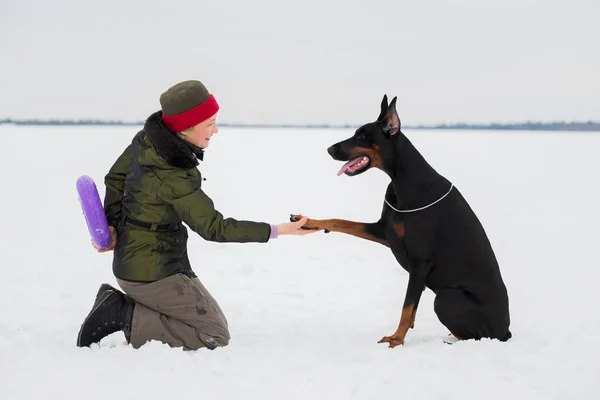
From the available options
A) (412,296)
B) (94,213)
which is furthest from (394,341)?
(94,213)

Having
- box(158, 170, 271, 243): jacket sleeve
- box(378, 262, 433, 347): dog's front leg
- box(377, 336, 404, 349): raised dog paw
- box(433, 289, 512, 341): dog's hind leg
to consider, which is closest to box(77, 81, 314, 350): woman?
box(158, 170, 271, 243): jacket sleeve

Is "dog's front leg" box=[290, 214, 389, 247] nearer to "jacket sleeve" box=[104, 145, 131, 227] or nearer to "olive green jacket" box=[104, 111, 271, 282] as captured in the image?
"olive green jacket" box=[104, 111, 271, 282]

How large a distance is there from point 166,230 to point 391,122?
1.66m

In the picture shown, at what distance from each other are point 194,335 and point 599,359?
2.64 m

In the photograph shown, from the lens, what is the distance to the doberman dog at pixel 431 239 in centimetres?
392

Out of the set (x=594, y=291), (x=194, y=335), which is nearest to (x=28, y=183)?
(x=194, y=335)

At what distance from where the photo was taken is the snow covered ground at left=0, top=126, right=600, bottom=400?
3262 mm

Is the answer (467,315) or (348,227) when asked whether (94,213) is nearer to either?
(348,227)

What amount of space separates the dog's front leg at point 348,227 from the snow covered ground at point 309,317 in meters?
0.77

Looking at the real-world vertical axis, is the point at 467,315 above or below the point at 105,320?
above

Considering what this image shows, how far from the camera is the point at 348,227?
4051 mm

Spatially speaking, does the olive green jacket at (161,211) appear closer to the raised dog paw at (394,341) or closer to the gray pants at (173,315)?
the gray pants at (173,315)

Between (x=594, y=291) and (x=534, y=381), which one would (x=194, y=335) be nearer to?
(x=534, y=381)

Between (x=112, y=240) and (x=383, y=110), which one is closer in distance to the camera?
(x=112, y=240)
